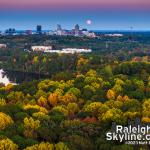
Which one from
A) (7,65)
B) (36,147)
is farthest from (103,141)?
(7,65)

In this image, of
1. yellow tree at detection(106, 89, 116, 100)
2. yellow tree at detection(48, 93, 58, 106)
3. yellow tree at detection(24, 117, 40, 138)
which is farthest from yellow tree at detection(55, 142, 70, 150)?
yellow tree at detection(106, 89, 116, 100)

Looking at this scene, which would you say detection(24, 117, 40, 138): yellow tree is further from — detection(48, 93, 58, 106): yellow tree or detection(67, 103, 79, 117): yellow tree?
detection(48, 93, 58, 106): yellow tree

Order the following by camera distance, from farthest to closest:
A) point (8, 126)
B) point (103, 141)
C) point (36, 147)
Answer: point (8, 126) → point (103, 141) → point (36, 147)

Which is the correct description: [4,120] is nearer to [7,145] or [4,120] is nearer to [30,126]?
[30,126]

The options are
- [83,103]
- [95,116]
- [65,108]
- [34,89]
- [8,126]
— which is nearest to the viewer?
[8,126]

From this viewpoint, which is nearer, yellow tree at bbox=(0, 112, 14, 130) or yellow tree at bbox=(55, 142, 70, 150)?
yellow tree at bbox=(55, 142, 70, 150)

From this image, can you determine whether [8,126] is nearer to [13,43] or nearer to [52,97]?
[52,97]

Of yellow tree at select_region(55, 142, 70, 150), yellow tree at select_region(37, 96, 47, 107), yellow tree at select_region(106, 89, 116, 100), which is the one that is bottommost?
yellow tree at select_region(37, 96, 47, 107)

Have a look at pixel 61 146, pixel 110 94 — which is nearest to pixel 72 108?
pixel 110 94
